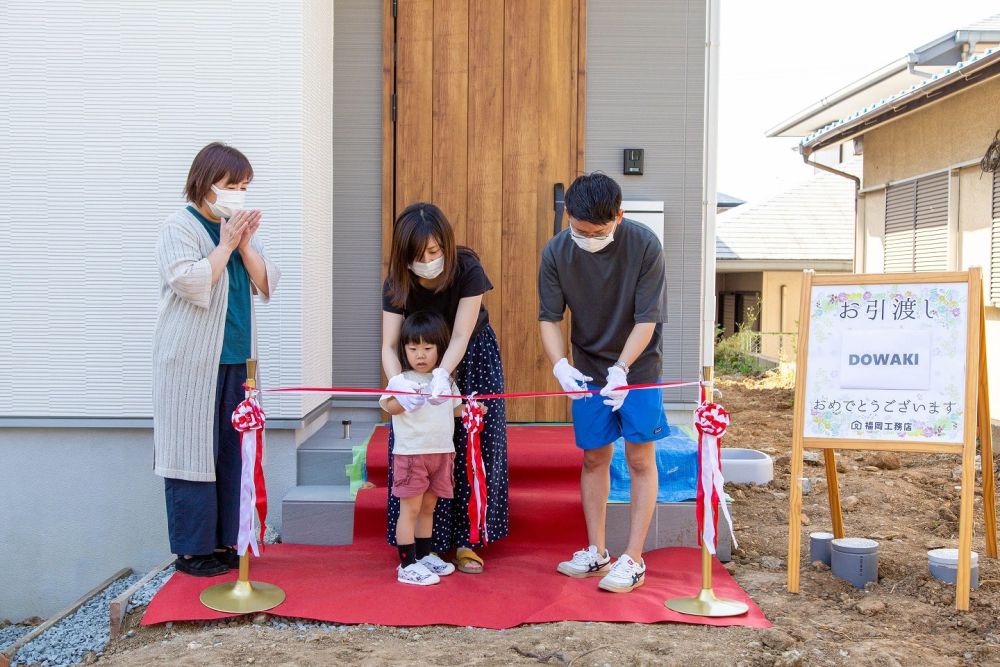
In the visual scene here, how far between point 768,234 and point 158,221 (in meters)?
12.7

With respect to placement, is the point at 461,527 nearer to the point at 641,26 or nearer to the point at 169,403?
the point at 169,403

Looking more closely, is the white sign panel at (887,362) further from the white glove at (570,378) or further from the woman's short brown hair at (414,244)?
the woman's short brown hair at (414,244)

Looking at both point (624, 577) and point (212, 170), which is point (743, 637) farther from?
point (212, 170)

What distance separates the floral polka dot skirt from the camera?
3633 mm

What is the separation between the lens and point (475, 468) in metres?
3.51

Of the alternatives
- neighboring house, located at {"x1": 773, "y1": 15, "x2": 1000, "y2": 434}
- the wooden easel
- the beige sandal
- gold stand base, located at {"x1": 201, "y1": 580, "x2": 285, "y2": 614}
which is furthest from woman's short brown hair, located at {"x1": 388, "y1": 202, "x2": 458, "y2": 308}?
neighboring house, located at {"x1": 773, "y1": 15, "x2": 1000, "y2": 434}

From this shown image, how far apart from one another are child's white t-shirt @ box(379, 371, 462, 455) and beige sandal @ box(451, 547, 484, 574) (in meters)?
0.47

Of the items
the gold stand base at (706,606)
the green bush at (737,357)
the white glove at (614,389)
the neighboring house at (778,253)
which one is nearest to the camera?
the gold stand base at (706,606)

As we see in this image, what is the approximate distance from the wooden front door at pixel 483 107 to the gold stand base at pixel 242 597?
2191 millimetres

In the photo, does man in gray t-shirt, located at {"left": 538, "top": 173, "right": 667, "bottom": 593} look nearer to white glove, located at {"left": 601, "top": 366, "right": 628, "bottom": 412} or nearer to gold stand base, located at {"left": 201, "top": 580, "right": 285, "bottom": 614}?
white glove, located at {"left": 601, "top": 366, "right": 628, "bottom": 412}

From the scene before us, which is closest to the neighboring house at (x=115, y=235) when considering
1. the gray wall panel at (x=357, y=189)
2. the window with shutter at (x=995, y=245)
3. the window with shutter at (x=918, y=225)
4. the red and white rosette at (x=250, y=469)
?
the gray wall panel at (x=357, y=189)

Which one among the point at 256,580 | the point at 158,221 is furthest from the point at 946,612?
the point at 158,221

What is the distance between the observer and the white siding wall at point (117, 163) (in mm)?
4340

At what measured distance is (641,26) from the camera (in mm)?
5059
